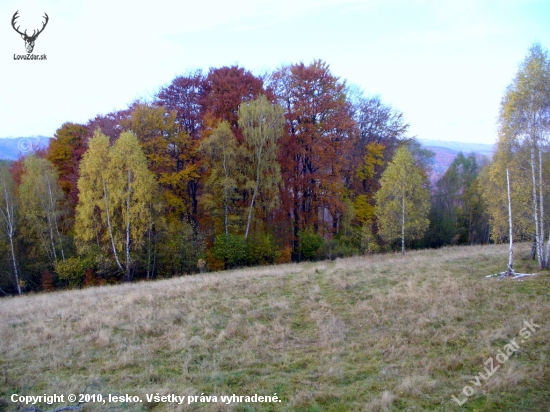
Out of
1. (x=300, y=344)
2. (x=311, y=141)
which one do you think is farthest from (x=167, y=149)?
(x=300, y=344)

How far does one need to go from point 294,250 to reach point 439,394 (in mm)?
21468

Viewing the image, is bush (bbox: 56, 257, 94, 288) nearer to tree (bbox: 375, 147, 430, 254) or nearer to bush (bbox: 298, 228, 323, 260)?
bush (bbox: 298, 228, 323, 260)

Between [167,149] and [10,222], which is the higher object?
[167,149]

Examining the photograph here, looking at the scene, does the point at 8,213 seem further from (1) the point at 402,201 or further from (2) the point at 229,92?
(1) the point at 402,201

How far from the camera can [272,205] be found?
25.0 m

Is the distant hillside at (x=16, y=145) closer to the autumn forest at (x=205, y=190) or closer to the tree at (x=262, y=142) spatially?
the autumn forest at (x=205, y=190)

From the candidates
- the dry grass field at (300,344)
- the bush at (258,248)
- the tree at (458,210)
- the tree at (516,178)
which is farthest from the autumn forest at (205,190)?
the tree at (458,210)

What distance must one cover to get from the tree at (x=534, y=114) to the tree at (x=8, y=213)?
2802cm

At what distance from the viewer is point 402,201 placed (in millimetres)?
24625

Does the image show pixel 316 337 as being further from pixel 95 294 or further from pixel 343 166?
pixel 343 166

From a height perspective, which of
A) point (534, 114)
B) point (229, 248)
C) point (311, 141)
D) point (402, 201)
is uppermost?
point (311, 141)

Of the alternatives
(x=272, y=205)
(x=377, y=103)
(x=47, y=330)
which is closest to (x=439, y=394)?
(x=47, y=330)

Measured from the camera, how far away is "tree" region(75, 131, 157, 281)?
22.3 metres

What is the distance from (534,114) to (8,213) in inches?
1129
